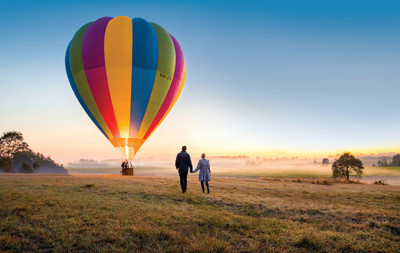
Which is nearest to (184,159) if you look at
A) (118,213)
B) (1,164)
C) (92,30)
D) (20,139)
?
(118,213)

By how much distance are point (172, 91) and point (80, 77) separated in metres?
8.72

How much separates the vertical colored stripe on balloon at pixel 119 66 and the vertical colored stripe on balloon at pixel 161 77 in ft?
6.52

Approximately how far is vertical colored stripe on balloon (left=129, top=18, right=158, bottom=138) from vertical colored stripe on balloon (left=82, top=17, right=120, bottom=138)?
225 centimetres

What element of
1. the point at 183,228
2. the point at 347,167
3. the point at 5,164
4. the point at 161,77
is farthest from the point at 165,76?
the point at 5,164

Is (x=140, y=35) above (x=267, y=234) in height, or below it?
above

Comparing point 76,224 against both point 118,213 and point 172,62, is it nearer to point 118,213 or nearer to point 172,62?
point 118,213

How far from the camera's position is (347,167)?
155 ft

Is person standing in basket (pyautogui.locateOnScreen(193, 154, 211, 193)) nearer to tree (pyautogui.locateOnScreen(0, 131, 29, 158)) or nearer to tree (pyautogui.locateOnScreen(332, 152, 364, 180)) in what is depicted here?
tree (pyautogui.locateOnScreen(332, 152, 364, 180))

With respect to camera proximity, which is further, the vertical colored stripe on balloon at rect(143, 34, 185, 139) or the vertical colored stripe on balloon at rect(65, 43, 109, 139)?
the vertical colored stripe on balloon at rect(143, 34, 185, 139)

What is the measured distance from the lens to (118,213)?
6.89m

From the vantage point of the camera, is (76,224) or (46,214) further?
(46,214)

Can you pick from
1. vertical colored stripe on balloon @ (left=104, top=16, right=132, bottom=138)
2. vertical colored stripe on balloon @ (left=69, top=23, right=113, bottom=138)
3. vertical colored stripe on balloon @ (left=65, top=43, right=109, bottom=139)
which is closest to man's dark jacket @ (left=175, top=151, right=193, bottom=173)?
vertical colored stripe on balloon @ (left=104, top=16, right=132, bottom=138)

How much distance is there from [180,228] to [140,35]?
65.4 ft

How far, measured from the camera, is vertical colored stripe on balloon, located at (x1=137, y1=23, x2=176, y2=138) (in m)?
21.5
